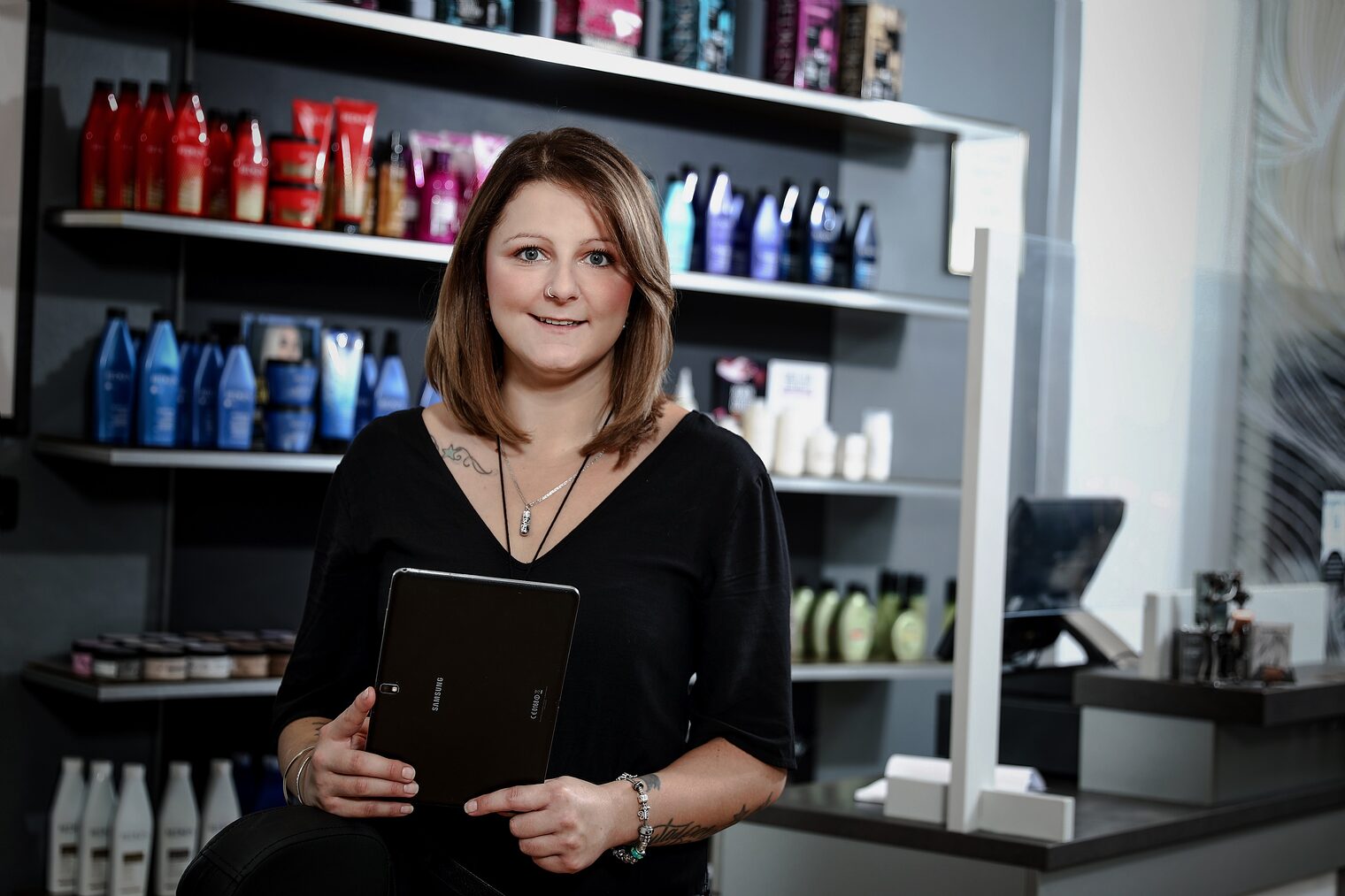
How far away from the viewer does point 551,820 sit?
4.31 ft

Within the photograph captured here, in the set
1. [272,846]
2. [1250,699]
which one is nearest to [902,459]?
[1250,699]

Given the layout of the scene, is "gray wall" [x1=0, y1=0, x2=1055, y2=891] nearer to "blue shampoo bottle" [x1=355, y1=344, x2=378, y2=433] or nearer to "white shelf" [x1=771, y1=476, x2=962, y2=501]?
"blue shampoo bottle" [x1=355, y1=344, x2=378, y2=433]

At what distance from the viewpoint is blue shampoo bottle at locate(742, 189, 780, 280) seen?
3.93 m

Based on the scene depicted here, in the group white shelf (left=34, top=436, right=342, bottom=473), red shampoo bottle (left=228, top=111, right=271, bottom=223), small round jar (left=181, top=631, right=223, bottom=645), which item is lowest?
small round jar (left=181, top=631, right=223, bottom=645)

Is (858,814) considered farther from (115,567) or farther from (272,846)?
(115,567)

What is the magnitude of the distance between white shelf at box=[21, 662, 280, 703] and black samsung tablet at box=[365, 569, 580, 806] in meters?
1.65

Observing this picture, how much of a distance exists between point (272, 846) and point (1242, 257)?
2631 millimetres

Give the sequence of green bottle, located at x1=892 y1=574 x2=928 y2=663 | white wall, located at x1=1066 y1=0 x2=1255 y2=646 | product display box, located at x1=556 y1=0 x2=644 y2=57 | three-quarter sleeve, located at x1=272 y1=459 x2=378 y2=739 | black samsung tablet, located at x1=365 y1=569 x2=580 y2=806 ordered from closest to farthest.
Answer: black samsung tablet, located at x1=365 y1=569 x2=580 y2=806
three-quarter sleeve, located at x1=272 y1=459 x2=378 y2=739
white wall, located at x1=1066 y1=0 x2=1255 y2=646
product display box, located at x1=556 y1=0 x2=644 y2=57
green bottle, located at x1=892 y1=574 x2=928 y2=663

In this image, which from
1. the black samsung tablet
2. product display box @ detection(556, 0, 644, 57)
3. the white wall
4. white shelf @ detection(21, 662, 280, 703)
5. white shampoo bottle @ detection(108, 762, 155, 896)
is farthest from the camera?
product display box @ detection(556, 0, 644, 57)

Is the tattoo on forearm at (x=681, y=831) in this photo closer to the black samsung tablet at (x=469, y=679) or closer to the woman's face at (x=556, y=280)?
the black samsung tablet at (x=469, y=679)

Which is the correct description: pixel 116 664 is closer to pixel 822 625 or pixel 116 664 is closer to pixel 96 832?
Result: pixel 96 832

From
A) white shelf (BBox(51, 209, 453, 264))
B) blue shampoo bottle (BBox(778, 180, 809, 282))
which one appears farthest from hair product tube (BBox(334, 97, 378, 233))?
blue shampoo bottle (BBox(778, 180, 809, 282))

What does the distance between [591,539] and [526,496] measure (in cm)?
10

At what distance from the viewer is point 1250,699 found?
8.76ft
